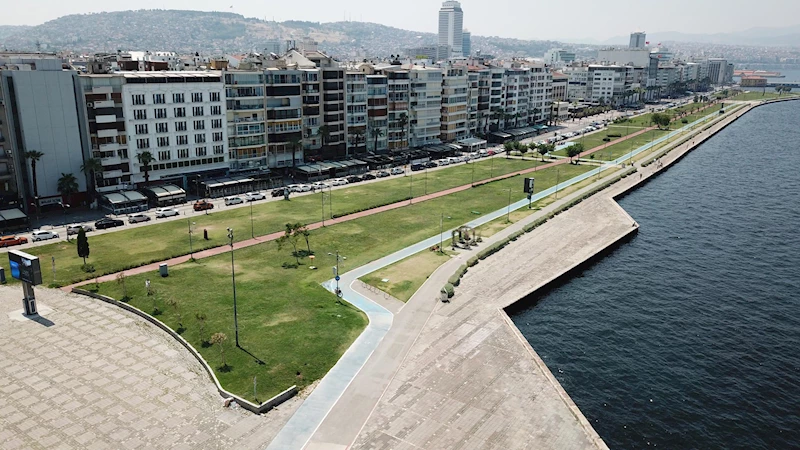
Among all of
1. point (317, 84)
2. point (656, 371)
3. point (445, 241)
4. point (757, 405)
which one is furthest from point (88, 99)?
point (757, 405)

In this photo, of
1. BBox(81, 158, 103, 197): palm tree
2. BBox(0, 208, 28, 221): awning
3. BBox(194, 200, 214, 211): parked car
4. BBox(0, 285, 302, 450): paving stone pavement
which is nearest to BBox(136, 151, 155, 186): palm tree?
BBox(81, 158, 103, 197): palm tree

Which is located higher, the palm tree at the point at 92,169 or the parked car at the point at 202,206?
the palm tree at the point at 92,169

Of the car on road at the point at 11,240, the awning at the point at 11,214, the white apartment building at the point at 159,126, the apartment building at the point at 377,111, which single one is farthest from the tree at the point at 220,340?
the apartment building at the point at 377,111

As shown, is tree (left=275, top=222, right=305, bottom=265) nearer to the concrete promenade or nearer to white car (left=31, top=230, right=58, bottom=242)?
the concrete promenade

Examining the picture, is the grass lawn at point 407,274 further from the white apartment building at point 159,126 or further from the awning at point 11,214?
the white apartment building at point 159,126

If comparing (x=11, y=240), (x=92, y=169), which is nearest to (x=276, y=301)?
(x=11, y=240)

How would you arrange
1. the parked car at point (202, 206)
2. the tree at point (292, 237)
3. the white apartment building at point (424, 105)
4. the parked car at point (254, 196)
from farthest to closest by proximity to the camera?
1. the white apartment building at point (424, 105)
2. the parked car at point (254, 196)
3. the parked car at point (202, 206)
4. the tree at point (292, 237)

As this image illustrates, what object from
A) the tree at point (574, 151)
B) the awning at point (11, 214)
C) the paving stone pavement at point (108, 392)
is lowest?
A: the paving stone pavement at point (108, 392)
